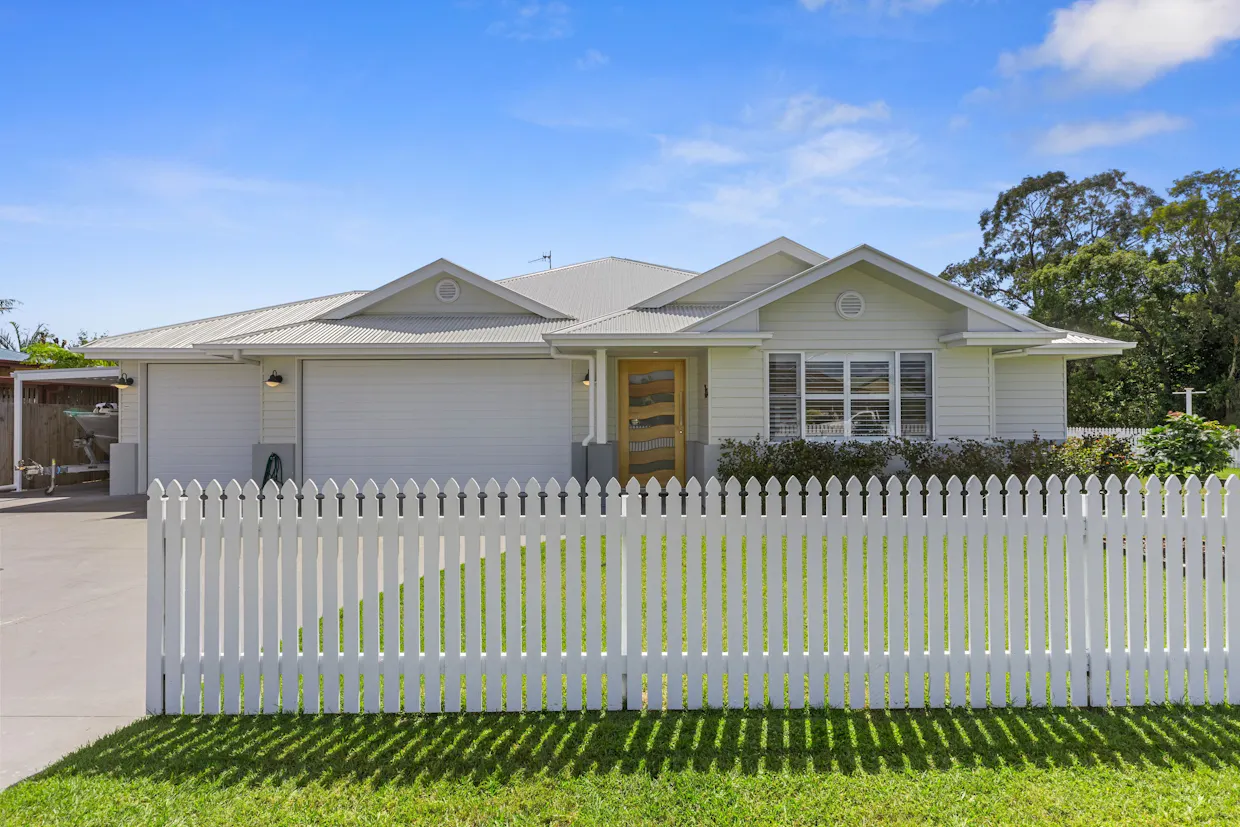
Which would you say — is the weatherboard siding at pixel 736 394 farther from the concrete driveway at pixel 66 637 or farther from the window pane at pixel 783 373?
the concrete driveway at pixel 66 637

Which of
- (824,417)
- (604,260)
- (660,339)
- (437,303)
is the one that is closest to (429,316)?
(437,303)

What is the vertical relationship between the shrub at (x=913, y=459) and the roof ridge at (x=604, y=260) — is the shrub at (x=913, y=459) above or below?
below

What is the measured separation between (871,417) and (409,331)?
8139 mm

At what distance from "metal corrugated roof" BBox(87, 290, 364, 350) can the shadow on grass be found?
11.8 m

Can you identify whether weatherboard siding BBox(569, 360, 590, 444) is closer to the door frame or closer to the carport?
the door frame

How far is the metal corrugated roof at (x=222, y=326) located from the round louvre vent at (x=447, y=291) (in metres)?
2.22

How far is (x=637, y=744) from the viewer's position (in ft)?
11.1

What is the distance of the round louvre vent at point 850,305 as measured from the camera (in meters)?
11.7

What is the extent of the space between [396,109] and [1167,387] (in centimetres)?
3214

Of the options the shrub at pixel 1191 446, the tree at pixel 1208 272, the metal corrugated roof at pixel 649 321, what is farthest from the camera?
the tree at pixel 1208 272

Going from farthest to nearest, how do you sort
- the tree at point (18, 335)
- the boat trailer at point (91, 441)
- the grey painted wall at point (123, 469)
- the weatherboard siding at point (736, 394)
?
the tree at point (18, 335)
the boat trailer at point (91, 441)
the grey painted wall at point (123, 469)
the weatherboard siding at point (736, 394)

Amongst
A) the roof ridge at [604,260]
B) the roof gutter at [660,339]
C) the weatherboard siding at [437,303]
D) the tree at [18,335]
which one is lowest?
the roof gutter at [660,339]

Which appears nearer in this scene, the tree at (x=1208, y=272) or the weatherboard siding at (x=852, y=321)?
the weatherboard siding at (x=852, y=321)

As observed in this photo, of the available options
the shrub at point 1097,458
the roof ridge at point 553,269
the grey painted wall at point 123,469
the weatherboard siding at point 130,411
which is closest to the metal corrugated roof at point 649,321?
the shrub at point 1097,458
